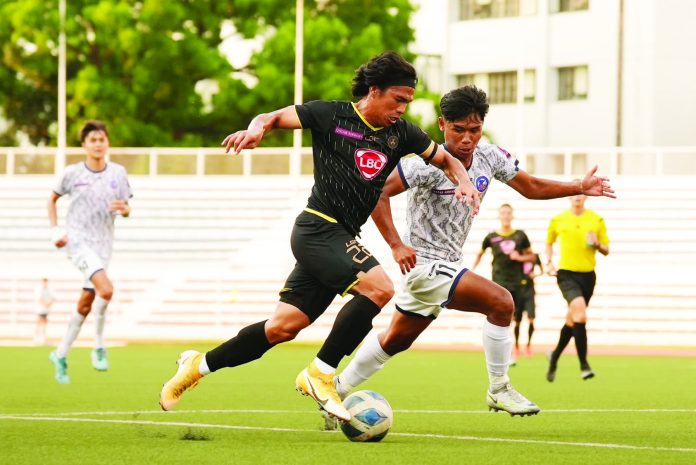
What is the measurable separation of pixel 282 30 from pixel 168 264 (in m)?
10.7

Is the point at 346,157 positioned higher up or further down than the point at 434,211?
higher up

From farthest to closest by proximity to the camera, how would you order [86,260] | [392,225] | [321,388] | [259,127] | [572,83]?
[572,83]
[86,260]
[392,225]
[321,388]
[259,127]

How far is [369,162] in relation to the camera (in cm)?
853

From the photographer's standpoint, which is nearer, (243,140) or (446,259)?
(243,140)

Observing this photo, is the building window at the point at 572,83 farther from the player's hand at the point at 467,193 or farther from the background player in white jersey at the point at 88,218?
the player's hand at the point at 467,193

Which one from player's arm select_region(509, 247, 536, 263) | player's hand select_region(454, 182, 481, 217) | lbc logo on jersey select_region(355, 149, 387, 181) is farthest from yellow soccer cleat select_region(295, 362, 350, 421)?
player's arm select_region(509, 247, 536, 263)

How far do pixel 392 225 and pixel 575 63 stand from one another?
39.5m

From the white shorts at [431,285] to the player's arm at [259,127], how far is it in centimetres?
138

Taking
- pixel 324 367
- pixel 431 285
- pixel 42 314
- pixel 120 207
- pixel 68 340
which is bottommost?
pixel 42 314

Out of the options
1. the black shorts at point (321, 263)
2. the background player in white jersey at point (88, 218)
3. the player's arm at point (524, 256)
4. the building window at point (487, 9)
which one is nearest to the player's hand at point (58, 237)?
the background player in white jersey at point (88, 218)

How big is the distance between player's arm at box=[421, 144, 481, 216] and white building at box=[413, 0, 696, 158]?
3447cm

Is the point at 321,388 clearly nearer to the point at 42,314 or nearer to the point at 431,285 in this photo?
the point at 431,285

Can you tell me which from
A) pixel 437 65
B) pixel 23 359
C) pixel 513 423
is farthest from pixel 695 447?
pixel 437 65

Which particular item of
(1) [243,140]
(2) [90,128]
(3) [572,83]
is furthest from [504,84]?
(1) [243,140]
